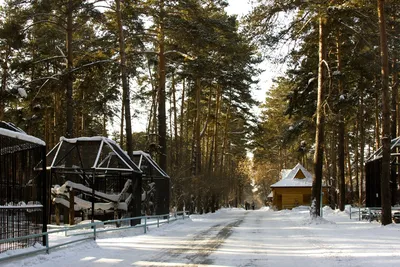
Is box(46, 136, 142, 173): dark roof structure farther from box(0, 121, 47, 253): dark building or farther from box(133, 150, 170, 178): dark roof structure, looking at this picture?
box(0, 121, 47, 253): dark building

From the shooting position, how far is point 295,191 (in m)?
52.4

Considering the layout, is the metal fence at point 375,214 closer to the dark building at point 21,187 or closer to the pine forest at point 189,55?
the pine forest at point 189,55

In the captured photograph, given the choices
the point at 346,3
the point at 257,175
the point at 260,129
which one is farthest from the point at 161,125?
the point at 257,175

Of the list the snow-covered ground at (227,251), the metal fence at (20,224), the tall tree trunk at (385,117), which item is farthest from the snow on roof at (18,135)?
the tall tree trunk at (385,117)

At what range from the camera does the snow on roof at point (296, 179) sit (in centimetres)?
5211

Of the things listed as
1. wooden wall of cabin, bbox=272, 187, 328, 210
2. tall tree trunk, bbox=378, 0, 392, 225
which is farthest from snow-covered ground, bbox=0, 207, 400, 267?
wooden wall of cabin, bbox=272, 187, 328, 210

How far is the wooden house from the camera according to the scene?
51.9 m

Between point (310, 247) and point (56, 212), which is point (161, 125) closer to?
point (56, 212)

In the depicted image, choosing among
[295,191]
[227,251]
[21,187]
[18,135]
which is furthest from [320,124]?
[295,191]

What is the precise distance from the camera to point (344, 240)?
1485 centimetres

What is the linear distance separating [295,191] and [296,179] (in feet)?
4.73

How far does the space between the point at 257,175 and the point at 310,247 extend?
77.1 m

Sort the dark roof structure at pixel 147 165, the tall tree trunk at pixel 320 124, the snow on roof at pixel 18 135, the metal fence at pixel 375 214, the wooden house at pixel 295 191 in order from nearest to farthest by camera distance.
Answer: the snow on roof at pixel 18 135
the metal fence at pixel 375 214
the tall tree trunk at pixel 320 124
the dark roof structure at pixel 147 165
the wooden house at pixel 295 191

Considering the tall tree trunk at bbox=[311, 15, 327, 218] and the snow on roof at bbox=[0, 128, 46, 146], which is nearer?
the snow on roof at bbox=[0, 128, 46, 146]
